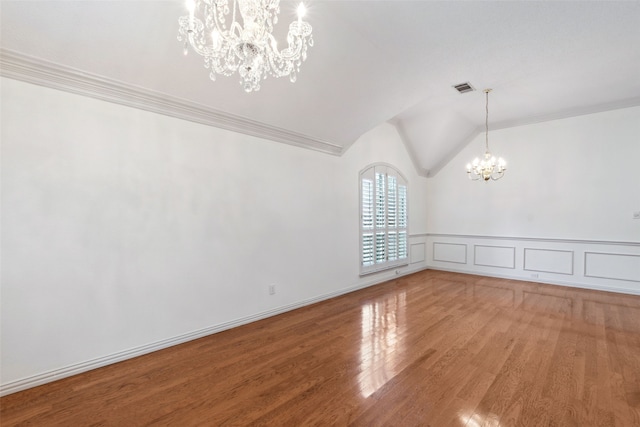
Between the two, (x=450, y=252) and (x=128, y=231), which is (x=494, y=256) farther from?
(x=128, y=231)

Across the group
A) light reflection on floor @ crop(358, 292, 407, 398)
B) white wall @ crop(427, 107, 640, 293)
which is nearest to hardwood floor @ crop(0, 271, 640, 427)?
light reflection on floor @ crop(358, 292, 407, 398)

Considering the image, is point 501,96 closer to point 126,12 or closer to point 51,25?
point 126,12

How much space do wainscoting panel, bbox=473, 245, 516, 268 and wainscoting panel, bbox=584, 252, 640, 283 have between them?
113 cm

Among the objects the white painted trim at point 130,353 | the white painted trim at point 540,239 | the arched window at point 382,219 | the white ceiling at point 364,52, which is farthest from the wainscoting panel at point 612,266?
the white painted trim at point 130,353

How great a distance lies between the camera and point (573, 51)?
2996mm

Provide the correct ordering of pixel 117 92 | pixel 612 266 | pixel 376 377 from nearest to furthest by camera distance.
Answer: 1. pixel 376 377
2. pixel 117 92
3. pixel 612 266

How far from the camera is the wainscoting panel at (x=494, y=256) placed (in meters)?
5.88

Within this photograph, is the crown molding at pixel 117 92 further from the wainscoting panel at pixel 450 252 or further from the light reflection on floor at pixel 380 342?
the wainscoting panel at pixel 450 252

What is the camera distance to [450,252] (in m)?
6.72

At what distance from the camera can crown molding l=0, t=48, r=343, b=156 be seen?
2.13 meters

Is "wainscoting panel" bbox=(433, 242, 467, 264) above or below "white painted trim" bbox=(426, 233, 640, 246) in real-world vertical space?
below

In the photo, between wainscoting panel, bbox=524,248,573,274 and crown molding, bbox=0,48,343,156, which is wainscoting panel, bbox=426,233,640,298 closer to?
wainscoting panel, bbox=524,248,573,274

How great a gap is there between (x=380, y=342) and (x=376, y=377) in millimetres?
673

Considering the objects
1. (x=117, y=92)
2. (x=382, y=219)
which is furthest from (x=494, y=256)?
(x=117, y=92)
